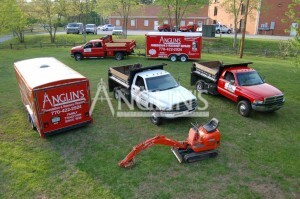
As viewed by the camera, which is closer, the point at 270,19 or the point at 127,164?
the point at 127,164

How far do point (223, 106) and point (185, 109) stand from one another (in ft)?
11.2

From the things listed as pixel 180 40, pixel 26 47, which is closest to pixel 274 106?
pixel 180 40

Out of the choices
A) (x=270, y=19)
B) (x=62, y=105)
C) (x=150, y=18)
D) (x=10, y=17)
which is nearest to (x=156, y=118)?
(x=62, y=105)

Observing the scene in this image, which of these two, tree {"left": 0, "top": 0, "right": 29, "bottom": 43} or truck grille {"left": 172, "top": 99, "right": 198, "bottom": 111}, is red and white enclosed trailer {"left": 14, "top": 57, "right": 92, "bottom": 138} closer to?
truck grille {"left": 172, "top": 99, "right": 198, "bottom": 111}

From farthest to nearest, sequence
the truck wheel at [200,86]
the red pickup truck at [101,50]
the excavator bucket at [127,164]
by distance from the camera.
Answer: the red pickup truck at [101,50], the truck wheel at [200,86], the excavator bucket at [127,164]

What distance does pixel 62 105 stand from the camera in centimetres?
989

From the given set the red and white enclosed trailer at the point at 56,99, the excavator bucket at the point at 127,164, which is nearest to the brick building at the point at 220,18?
the red and white enclosed trailer at the point at 56,99

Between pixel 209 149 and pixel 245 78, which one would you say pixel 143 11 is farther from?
pixel 209 149

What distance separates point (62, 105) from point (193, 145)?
527 cm

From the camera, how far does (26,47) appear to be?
35.5 metres

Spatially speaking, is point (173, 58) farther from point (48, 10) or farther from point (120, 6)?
point (48, 10)

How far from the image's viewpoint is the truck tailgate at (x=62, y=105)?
9.47 metres

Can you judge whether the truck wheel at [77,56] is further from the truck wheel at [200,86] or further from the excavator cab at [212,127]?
the excavator cab at [212,127]

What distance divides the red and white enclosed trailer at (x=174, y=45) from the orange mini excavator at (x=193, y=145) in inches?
663
